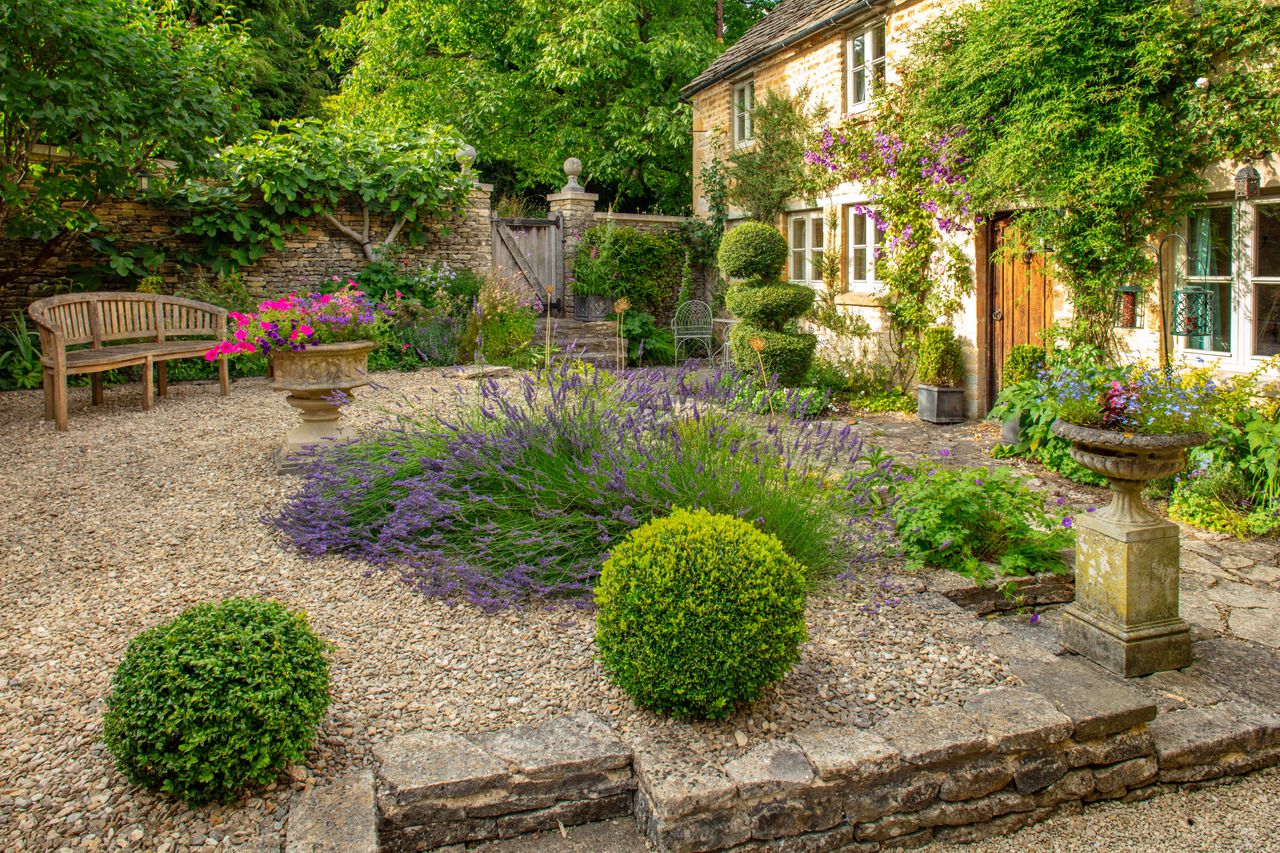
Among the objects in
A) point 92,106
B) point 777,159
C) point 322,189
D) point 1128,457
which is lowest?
point 1128,457

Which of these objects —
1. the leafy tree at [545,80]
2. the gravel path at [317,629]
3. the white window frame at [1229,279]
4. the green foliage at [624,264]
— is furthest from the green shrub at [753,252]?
the leafy tree at [545,80]

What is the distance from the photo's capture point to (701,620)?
3.04 m

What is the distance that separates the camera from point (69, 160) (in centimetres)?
1005

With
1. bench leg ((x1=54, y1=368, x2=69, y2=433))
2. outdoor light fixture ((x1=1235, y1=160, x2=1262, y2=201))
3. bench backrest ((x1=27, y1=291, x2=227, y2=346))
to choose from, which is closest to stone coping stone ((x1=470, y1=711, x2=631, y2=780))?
outdoor light fixture ((x1=1235, y1=160, x2=1262, y2=201))

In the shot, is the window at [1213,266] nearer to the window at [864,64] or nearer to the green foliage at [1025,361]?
the green foliage at [1025,361]

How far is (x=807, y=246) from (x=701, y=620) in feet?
34.5

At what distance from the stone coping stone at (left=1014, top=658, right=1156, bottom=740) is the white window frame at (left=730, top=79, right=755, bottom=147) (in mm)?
11604

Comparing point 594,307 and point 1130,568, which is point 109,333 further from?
point 1130,568

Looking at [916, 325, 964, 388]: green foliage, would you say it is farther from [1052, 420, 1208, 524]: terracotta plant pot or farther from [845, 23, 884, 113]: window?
[1052, 420, 1208, 524]: terracotta plant pot

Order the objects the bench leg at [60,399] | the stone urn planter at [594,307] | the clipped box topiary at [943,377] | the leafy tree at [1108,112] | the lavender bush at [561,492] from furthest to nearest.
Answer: the stone urn planter at [594,307] < the clipped box topiary at [943,377] < the bench leg at [60,399] < the leafy tree at [1108,112] < the lavender bush at [561,492]

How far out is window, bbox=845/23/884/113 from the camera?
11144 millimetres

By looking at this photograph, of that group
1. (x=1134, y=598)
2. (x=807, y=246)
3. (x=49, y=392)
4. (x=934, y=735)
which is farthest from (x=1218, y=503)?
(x=49, y=392)

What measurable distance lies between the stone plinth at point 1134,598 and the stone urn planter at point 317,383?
4685mm

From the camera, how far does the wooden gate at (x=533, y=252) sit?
1498 cm
